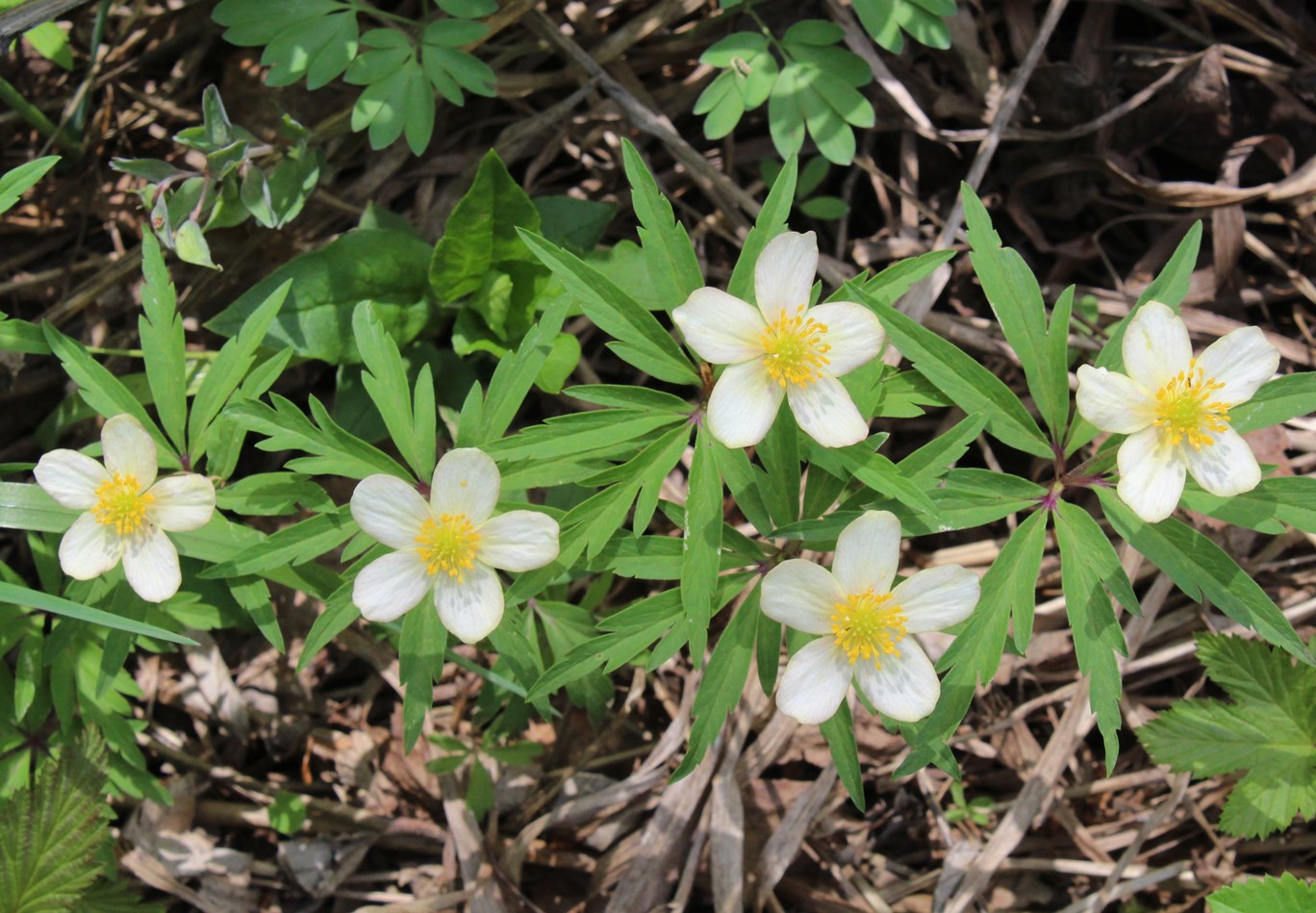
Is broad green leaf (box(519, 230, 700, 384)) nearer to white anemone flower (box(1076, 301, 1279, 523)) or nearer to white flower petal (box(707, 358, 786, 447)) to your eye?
white flower petal (box(707, 358, 786, 447))

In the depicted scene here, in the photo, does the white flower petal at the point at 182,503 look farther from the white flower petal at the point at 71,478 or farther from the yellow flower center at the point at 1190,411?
the yellow flower center at the point at 1190,411

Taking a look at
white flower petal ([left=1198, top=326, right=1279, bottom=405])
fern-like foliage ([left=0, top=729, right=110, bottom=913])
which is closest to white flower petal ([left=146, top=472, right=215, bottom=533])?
fern-like foliage ([left=0, top=729, right=110, bottom=913])

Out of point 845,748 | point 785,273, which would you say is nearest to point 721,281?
point 785,273

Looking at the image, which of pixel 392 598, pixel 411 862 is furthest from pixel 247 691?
pixel 392 598

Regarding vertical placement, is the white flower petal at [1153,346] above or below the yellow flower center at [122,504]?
above

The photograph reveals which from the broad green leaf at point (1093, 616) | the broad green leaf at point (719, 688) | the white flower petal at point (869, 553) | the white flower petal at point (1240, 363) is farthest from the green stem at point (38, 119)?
the white flower petal at point (1240, 363)

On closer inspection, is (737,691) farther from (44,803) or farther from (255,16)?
(255,16)
